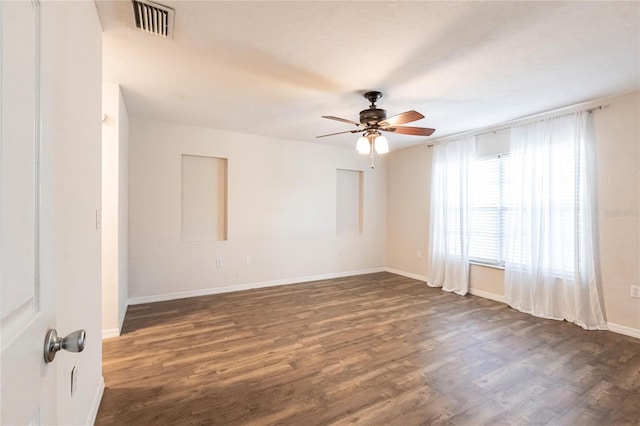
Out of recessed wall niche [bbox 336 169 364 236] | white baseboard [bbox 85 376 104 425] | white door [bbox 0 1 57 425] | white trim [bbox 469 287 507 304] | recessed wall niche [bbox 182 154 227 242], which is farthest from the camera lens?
recessed wall niche [bbox 336 169 364 236]

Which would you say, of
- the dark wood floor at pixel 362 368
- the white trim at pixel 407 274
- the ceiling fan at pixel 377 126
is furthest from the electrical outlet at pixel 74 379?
the white trim at pixel 407 274

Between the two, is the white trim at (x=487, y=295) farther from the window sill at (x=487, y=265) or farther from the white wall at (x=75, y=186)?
the white wall at (x=75, y=186)

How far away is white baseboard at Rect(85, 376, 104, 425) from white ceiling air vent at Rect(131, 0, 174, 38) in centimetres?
238

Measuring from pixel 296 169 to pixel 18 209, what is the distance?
455 cm

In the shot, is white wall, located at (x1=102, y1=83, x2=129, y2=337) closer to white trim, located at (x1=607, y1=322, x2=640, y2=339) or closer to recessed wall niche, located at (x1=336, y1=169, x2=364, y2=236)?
recessed wall niche, located at (x1=336, y1=169, x2=364, y2=236)

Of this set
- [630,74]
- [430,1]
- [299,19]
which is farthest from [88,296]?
[630,74]

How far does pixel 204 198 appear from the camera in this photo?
4.37 m

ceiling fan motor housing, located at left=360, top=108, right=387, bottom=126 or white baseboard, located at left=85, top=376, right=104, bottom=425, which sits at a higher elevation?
ceiling fan motor housing, located at left=360, top=108, right=387, bottom=126

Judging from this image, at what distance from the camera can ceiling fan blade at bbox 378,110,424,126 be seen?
255cm

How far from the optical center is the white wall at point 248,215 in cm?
386

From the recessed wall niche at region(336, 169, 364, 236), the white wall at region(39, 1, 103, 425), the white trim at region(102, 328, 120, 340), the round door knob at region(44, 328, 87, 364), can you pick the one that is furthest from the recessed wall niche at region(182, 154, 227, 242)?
the round door knob at region(44, 328, 87, 364)

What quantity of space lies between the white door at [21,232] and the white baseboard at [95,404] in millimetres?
1419

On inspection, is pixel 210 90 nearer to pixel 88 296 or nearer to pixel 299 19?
pixel 299 19

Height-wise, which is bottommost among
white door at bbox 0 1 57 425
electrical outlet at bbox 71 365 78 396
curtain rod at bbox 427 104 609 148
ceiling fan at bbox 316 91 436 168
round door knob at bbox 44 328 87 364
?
electrical outlet at bbox 71 365 78 396
